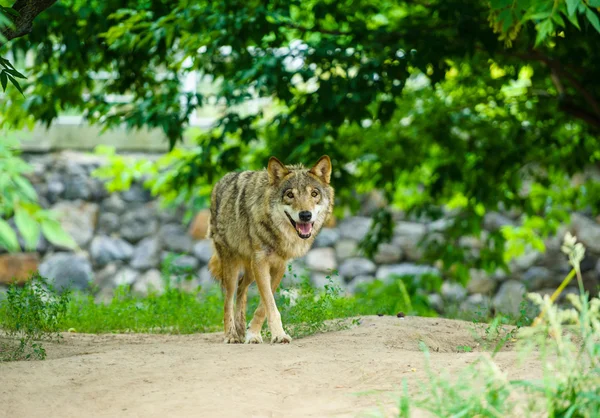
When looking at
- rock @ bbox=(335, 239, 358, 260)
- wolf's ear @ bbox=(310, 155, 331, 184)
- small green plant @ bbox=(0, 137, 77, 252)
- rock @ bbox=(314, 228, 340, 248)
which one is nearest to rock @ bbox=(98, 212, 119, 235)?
rock @ bbox=(314, 228, 340, 248)

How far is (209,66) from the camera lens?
9.99 meters

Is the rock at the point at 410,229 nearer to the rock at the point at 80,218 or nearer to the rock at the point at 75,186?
the rock at the point at 80,218

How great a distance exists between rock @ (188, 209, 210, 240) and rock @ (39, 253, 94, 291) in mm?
1739

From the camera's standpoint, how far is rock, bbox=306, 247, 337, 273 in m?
12.9

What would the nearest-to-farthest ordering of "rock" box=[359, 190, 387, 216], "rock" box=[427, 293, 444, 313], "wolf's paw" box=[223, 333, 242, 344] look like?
"wolf's paw" box=[223, 333, 242, 344]
"rock" box=[427, 293, 444, 313]
"rock" box=[359, 190, 387, 216]

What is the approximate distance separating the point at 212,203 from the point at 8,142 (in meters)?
4.38

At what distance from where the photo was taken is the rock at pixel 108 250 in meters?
12.6

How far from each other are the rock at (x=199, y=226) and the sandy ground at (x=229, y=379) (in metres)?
7.38

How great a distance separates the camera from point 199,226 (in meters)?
13.0

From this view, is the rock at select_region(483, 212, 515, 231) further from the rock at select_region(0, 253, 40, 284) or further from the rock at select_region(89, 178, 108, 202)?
the rock at select_region(0, 253, 40, 284)

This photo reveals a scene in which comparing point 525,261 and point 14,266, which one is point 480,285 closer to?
point 525,261

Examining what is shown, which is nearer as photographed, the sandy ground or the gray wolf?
the sandy ground

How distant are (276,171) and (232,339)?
54.7 inches

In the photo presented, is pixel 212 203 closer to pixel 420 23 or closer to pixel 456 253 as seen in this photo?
pixel 420 23
